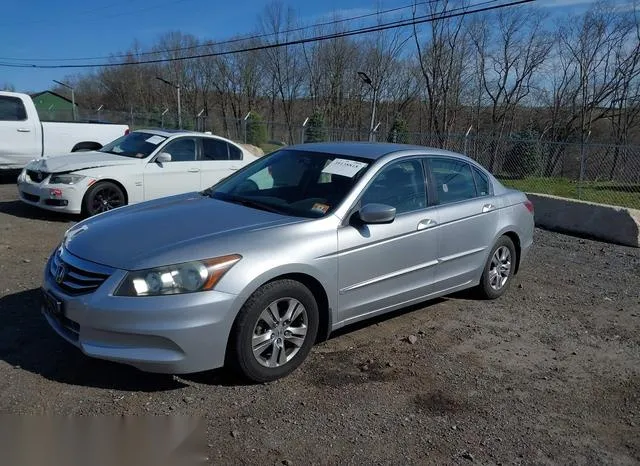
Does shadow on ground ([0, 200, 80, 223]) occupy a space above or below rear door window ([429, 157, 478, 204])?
below

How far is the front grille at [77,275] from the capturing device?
3.54 metres

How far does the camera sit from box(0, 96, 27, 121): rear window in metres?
11.8

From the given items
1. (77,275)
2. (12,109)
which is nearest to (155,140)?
(12,109)

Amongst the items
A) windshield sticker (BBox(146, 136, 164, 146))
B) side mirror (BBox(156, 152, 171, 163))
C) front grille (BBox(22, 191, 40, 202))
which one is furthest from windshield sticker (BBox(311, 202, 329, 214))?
front grille (BBox(22, 191, 40, 202))

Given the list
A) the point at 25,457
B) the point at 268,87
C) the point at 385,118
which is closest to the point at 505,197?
the point at 25,457

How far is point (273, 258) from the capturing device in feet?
12.2

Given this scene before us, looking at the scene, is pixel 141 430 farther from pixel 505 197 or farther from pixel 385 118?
pixel 385 118

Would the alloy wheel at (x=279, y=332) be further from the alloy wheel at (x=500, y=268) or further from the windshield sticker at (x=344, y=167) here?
the alloy wheel at (x=500, y=268)

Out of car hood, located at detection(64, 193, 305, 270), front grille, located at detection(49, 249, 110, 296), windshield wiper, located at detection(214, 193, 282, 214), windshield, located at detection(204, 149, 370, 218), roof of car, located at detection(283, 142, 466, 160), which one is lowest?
front grille, located at detection(49, 249, 110, 296)

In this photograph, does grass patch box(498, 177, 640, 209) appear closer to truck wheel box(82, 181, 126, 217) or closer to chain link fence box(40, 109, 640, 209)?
chain link fence box(40, 109, 640, 209)

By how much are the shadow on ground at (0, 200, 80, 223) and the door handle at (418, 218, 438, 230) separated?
238 inches

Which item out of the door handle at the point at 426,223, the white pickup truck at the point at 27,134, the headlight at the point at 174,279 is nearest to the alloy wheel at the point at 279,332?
the headlight at the point at 174,279

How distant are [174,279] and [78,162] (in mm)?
6076

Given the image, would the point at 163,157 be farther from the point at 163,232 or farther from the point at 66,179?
the point at 163,232
